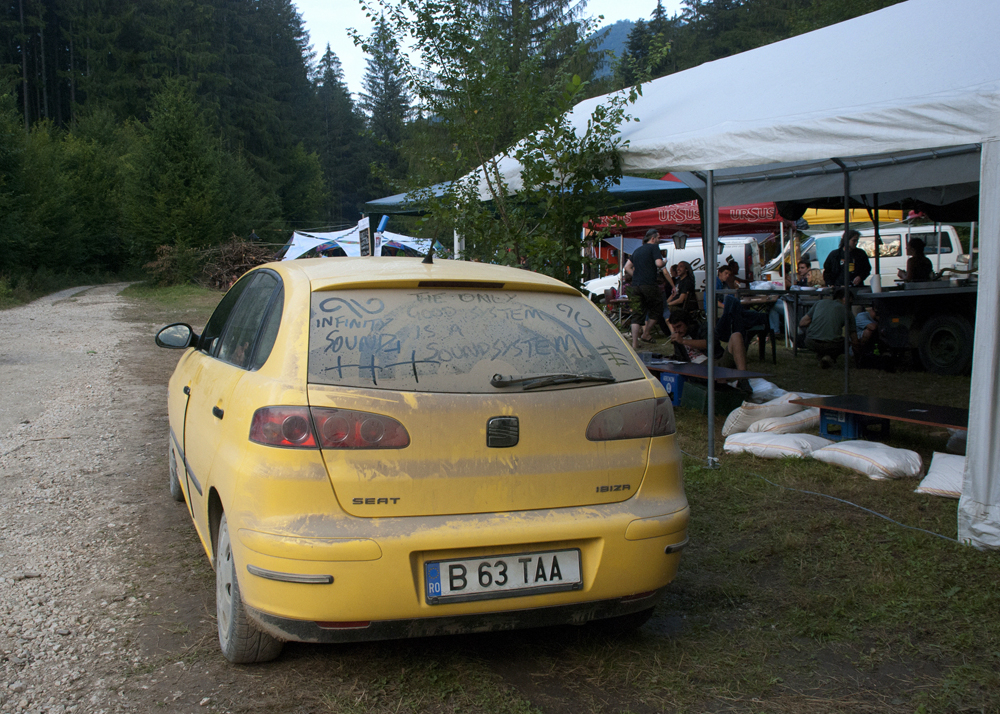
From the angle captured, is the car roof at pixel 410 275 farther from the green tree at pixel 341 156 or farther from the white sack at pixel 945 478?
the green tree at pixel 341 156

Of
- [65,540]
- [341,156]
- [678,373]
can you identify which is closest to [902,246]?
[678,373]

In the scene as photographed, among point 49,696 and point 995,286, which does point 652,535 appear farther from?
point 995,286

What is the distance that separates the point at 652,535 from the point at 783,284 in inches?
619

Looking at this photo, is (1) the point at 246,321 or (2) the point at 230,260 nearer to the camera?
(1) the point at 246,321

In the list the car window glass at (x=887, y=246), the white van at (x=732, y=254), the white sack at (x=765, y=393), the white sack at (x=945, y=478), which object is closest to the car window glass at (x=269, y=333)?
the white sack at (x=945, y=478)

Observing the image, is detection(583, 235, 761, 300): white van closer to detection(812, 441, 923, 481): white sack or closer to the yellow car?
detection(812, 441, 923, 481): white sack

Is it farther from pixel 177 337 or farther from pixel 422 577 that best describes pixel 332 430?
pixel 177 337

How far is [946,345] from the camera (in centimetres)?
1048

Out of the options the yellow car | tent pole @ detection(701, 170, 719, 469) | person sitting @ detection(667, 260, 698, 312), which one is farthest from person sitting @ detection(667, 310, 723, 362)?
the yellow car

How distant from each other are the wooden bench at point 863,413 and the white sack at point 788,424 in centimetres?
16

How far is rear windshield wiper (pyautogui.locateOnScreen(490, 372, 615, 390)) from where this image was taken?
2.77 metres

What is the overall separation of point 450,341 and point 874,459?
400 centimetres

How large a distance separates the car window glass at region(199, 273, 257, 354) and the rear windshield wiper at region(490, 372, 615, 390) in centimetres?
168

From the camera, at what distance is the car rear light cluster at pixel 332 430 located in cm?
255
